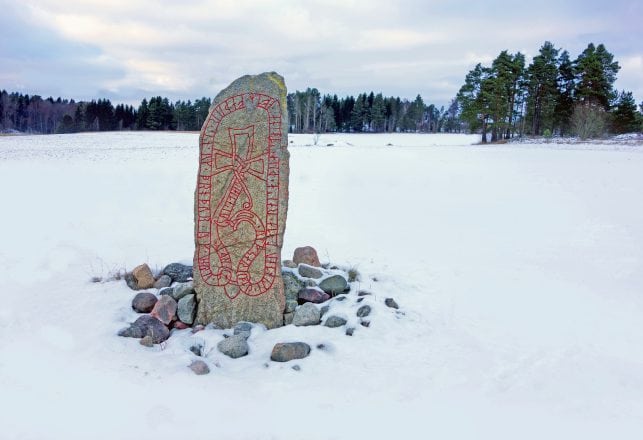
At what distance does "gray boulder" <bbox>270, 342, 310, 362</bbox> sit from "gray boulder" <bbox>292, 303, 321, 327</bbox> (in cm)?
78

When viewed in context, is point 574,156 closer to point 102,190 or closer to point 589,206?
point 589,206

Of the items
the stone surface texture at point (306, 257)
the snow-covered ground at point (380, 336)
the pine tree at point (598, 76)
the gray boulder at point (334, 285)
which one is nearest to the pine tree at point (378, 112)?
the pine tree at point (598, 76)

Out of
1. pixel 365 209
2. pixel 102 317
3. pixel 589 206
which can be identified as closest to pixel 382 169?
pixel 365 209

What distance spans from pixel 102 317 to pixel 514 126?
4909cm

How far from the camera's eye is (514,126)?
160ft

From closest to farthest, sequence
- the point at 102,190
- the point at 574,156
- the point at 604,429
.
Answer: the point at 604,429 → the point at 102,190 → the point at 574,156

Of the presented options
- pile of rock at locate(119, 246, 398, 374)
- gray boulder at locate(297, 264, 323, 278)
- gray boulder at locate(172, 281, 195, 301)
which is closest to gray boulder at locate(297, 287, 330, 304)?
pile of rock at locate(119, 246, 398, 374)

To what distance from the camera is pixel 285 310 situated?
6586 millimetres

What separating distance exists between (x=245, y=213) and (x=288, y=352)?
200 centimetres

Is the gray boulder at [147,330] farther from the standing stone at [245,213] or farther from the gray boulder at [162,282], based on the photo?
the gray boulder at [162,282]

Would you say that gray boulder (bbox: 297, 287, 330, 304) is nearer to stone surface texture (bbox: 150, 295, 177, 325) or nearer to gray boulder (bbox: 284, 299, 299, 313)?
gray boulder (bbox: 284, 299, 299, 313)

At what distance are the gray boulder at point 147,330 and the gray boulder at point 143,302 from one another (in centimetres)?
43

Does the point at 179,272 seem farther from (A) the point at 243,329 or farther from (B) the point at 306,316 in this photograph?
(B) the point at 306,316

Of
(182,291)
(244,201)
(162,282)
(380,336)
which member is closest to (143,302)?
(182,291)
